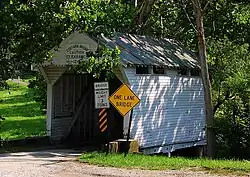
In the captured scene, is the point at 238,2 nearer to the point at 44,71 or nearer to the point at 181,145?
the point at 181,145

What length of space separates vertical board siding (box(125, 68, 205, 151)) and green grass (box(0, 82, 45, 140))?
26.5 feet

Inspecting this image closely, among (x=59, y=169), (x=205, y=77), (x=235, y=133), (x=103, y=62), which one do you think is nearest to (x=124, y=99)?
(x=103, y=62)

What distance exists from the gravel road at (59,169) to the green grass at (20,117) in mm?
9207

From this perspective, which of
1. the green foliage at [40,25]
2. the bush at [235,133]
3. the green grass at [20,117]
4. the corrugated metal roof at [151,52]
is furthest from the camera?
the green grass at [20,117]

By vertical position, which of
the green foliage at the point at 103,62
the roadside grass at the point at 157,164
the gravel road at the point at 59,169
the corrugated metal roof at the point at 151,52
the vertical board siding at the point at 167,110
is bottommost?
the gravel road at the point at 59,169

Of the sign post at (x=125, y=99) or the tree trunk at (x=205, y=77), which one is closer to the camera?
the sign post at (x=125, y=99)

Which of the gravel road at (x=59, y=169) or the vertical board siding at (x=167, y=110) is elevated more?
the vertical board siding at (x=167, y=110)

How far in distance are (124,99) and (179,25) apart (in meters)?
12.6

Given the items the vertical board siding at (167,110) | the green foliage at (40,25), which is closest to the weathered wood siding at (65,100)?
the green foliage at (40,25)

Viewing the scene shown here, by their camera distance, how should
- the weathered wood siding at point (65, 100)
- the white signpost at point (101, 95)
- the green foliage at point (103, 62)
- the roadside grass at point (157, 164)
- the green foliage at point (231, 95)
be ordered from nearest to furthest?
the roadside grass at point (157, 164)
the white signpost at point (101, 95)
the green foliage at point (103, 62)
the green foliage at point (231, 95)
the weathered wood siding at point (65, 100)

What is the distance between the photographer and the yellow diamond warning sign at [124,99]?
49.7 feet

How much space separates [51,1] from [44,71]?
292 cm

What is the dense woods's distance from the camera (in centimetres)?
1827

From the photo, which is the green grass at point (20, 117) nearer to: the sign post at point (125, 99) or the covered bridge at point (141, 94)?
the covered bridge at point (141, 94)
